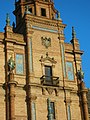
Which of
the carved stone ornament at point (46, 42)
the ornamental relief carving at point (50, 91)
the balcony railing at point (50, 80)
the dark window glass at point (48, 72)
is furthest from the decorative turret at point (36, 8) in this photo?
the ornamental relief carving at point (50, 91)

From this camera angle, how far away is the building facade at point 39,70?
34750mm

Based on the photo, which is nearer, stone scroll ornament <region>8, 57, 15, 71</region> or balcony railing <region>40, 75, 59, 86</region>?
stone scroll ornament <region>8, 57, 15, 71</region>

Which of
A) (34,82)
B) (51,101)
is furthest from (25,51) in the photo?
(51,101)

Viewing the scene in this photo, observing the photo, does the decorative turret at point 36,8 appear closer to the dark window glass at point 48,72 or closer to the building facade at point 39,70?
the building facade at point 39,70

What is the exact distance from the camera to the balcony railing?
36500mm

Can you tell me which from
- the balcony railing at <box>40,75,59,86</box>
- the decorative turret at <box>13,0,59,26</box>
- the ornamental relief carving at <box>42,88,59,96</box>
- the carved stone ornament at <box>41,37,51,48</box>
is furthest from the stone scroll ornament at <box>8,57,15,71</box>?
the decorative turret at <box>13,0,59,26</box>

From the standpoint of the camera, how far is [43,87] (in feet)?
119

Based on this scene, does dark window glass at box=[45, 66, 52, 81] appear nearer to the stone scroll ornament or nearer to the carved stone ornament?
the carved stone ornament

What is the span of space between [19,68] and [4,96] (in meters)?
3.87

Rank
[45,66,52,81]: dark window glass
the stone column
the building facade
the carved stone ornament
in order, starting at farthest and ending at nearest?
the carved stone ornament
the stone column
[45,66,52,81]: dark window glass
the building facade

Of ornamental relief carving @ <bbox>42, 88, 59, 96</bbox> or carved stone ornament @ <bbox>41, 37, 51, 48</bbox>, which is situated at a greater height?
carved stone ornament @ <bbox>41, 37, 51, 48</bbox>

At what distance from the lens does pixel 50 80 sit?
37.2 metres

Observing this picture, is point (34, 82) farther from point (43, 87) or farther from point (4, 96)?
point (4, 96)

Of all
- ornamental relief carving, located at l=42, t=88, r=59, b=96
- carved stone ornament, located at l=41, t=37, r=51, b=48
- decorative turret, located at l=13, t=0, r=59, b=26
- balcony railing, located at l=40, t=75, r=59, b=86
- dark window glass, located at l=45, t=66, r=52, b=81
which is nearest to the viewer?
ornamental relief carving, located at l=42, t=88, r=59, b=96
